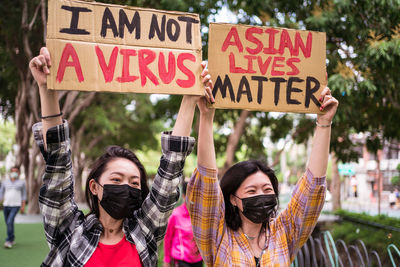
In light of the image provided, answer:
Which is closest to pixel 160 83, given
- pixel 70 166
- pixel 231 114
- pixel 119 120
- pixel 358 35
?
pixel 70 166

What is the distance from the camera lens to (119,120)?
65.3 feet

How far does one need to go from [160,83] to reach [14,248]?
301 inches

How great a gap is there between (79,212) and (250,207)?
836mm

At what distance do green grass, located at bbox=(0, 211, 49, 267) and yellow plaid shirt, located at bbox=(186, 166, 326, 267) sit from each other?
5.88 m

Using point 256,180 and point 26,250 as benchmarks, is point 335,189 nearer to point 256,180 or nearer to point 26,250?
point 26,250

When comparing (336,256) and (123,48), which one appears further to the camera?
(336,256)

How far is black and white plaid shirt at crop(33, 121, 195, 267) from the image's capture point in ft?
6.21

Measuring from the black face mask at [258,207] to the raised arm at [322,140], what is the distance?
270mm

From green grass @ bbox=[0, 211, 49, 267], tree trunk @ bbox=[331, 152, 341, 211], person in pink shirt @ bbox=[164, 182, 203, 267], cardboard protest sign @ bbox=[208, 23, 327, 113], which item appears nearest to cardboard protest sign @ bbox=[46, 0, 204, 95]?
cardboard protest sign @ bbox=[208, 23, 327, 113]

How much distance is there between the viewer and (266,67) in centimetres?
242

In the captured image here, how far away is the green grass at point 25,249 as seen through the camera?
7388 millimetres

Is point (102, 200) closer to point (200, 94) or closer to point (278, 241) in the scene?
point (200, 94)

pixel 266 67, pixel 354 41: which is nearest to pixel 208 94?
pixel 266 67

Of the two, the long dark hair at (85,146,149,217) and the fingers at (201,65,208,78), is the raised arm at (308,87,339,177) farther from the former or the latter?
the long dark hair at (85,146,149,217)
